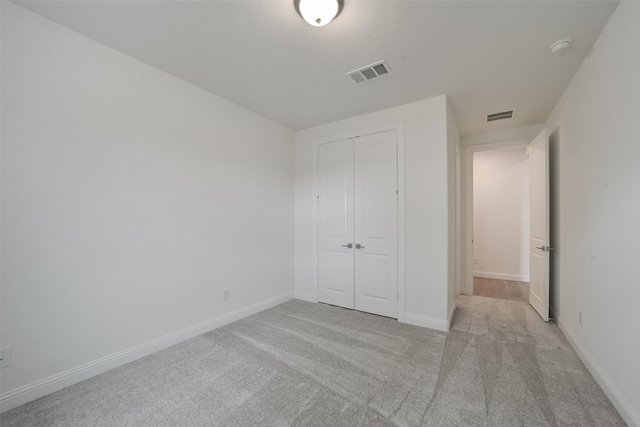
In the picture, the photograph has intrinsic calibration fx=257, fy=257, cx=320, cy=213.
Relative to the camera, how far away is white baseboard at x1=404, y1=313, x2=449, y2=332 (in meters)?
2.82

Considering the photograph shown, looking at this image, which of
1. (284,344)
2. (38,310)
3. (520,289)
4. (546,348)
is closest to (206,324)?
(284,344)

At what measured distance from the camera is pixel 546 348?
241 centimetres

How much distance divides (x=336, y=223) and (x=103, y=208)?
8.39ft

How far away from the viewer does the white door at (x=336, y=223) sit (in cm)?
356

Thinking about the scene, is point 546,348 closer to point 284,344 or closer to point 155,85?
point 284,344

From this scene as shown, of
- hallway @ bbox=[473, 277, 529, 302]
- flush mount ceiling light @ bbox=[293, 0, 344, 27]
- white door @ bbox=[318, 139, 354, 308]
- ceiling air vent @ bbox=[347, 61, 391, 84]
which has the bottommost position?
hallway @ bbox=[473, 277, 529, 302]

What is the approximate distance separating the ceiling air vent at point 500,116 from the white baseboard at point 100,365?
4.14m

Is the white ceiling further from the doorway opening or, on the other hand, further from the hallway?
the hallway

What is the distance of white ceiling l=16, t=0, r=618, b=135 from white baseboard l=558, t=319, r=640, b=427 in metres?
2.46

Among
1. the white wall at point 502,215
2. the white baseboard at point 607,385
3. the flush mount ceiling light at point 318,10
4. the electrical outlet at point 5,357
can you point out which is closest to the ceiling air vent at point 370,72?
the flush mount ceiling light at point 318,10

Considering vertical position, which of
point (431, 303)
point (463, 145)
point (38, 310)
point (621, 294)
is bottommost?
point (431, 303)

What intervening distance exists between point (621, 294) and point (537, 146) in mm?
2426

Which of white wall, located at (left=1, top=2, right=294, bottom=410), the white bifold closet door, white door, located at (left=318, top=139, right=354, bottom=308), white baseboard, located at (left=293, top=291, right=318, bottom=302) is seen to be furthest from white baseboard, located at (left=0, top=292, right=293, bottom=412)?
the white bifold closet door

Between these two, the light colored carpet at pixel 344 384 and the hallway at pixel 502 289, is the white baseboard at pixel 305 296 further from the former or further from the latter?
the hallway at pixel 502 289
